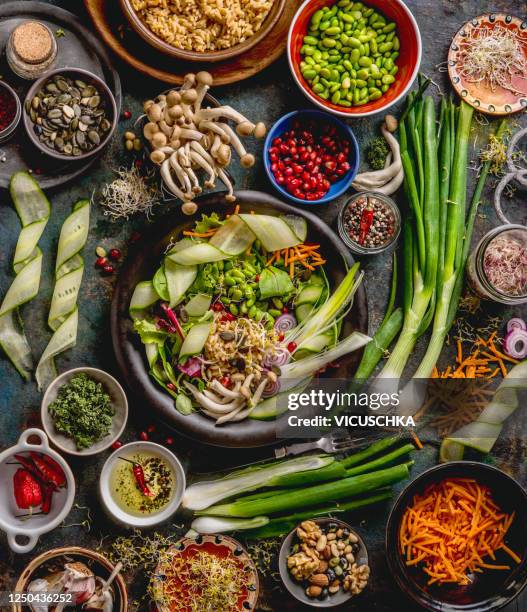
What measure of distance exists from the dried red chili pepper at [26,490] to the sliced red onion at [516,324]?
7.44ft

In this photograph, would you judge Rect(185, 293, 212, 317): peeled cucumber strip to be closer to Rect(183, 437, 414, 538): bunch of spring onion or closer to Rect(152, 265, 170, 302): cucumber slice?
Rect(152, 265, 170, 302): cucumber slice

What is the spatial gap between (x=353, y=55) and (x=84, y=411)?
1942 mm

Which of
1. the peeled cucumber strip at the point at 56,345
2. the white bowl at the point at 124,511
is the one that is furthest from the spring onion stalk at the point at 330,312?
the peeled cucumber strip at the point at 56,345

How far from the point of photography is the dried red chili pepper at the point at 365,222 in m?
3.47

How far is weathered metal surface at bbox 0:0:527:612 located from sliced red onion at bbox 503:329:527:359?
446 mm

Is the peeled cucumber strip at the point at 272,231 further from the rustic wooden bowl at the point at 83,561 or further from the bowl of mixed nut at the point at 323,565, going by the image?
the rustic wooden bowl at the point at 83,561

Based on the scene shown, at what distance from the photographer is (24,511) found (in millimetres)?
3312

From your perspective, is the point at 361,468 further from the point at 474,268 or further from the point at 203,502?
the point at 474,268

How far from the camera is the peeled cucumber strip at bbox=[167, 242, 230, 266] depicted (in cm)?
329

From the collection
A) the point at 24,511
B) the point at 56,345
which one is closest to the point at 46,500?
the point at 24,511

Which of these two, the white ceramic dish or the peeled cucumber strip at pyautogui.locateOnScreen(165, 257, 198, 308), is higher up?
the peeled cucumber strip at pyautogui.locateOnScreen(165, 257, 198, 308)

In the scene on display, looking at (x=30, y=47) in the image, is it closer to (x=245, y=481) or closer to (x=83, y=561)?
(x=245, y=481)

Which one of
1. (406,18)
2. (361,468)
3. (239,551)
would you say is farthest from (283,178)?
(239,551)

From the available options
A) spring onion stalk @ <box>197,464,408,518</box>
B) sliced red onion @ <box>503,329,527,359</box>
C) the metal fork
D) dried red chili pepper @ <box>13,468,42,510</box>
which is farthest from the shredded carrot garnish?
dried red chili pepper @ <box>13,468,42,510</box>
